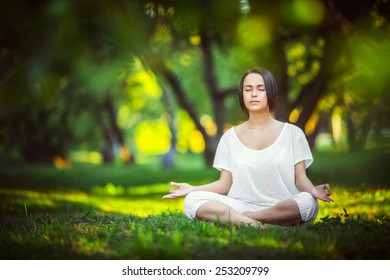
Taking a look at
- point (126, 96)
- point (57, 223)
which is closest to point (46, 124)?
point (126, 96)

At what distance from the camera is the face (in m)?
3.52

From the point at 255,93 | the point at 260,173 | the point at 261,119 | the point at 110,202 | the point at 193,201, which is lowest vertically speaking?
the point at 110,202

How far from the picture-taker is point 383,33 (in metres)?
3.99

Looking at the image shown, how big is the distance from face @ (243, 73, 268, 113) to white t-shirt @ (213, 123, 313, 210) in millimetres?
241

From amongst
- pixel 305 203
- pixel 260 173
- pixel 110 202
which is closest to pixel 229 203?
pixel 260 173

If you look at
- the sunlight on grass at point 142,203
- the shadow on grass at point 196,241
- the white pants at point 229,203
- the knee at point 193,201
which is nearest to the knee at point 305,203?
the white pants at point 229,203

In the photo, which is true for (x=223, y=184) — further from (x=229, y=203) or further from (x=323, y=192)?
(x=323, y=192)

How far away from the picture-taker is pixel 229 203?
3525mm

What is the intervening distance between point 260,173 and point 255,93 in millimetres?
574

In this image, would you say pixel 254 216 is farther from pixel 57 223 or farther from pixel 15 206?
→ pixel 15 206

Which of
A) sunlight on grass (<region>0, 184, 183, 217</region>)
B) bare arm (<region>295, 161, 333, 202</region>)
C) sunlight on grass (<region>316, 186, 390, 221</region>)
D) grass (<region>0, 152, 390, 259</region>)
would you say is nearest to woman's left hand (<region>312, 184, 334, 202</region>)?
bare arm (<region>295, 161, 333, 202</region>)

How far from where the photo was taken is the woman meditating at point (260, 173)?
11.3 ft

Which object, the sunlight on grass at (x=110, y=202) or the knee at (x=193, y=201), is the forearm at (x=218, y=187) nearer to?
the knee at (x=193, y=201)

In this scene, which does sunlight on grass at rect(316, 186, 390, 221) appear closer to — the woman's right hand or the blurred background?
the blurred background
